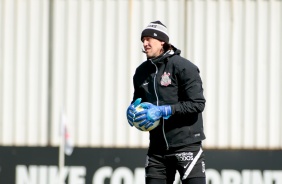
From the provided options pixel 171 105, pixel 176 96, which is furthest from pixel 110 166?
pixel 171 105

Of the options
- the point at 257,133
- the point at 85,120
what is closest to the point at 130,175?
the point at 85,120

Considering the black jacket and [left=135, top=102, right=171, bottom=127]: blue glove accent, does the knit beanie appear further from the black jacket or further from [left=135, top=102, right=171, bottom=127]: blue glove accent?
[left=135, top=102, right=171, bottom=127]: blue glove accent

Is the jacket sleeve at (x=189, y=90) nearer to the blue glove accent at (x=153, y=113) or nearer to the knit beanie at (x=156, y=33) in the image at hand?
the blue glove accent at (x=153, y=113)

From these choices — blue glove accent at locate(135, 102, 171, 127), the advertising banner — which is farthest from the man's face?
the advertising banner

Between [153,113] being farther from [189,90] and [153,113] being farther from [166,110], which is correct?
[189,90]

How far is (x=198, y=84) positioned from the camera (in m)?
6.39

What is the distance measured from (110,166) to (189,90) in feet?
13.0

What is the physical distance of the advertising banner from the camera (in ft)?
32.9

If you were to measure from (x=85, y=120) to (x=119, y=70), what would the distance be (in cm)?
75

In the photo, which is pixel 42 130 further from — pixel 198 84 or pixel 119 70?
pixel 198 84

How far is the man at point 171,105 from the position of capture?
6359 millimetres

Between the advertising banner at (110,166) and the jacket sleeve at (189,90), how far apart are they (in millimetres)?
3687

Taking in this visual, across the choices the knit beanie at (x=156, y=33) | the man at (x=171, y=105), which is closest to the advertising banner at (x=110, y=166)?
the man at (x=171, y=105)

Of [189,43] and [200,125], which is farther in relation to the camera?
[189,43]
